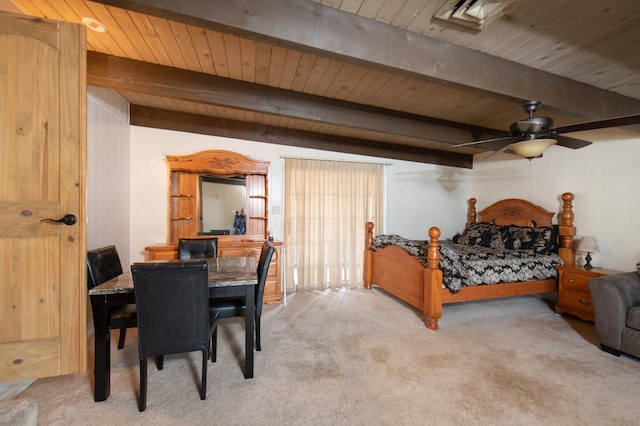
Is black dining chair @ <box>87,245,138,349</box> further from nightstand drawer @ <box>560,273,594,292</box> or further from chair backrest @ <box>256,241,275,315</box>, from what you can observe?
nightstand drawer @ <box>560,273,594,292</box>

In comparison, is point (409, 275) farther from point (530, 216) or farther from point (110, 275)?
point (110, 275)

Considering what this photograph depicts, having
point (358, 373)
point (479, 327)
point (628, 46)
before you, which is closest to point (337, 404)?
point (358, 373)

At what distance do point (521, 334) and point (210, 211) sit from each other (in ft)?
12.8

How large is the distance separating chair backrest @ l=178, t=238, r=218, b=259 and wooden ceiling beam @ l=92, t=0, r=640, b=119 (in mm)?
2218

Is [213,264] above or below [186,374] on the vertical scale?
above

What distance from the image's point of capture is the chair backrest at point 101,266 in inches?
77.7

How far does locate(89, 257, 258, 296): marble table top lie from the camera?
1690 mm

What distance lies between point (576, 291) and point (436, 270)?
172cm

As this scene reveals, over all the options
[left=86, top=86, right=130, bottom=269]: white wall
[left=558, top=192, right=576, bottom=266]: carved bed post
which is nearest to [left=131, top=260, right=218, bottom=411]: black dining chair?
[left=86, top=86, right=130, bottom=269]: white wall

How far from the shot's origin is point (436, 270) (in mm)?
2816

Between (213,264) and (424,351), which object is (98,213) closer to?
(213,264)

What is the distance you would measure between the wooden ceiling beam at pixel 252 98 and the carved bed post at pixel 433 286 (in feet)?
4.48

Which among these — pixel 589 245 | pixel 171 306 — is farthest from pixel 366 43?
pixel 589 245

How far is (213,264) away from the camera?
2.42 metres
